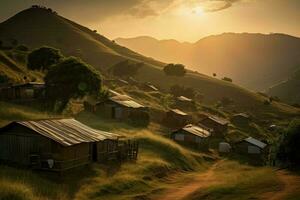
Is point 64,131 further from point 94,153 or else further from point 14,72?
point 14,72

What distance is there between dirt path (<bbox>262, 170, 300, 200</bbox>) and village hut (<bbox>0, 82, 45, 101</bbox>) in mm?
45976

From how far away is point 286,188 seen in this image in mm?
33938

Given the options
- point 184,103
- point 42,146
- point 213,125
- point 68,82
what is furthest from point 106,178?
point 184,103

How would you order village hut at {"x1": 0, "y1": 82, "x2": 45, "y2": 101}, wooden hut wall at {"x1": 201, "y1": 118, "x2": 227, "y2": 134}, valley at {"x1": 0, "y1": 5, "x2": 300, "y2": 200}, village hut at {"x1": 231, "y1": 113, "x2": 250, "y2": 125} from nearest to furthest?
valley at {"x1": 0, "y1": 5, "x2": 300, "y2": 200} < village hut at {"x1": 0, "y1": 82, "x2": 45, "y2": 101} < wooden hut wall at {"x1": 201, "y1": 118, "x2": 227, "y2": 134} < village hut at {"x1": 231, "y1": 113, "x2": 250, "y2": 125}

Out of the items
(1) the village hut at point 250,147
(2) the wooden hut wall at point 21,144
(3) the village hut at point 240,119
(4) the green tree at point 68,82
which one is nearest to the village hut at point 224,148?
(1) the village hut at point 250,147

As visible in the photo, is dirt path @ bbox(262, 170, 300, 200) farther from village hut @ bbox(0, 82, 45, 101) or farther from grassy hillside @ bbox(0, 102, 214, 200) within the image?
village hut @ bbox(0, 82, 45, 101)

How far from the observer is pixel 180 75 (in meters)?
177

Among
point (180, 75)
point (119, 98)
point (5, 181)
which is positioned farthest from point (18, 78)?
point (180, 75)

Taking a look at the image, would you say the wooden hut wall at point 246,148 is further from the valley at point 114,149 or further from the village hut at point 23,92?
the village hut at point 23,92

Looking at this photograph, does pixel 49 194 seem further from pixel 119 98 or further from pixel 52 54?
pixel 52 54

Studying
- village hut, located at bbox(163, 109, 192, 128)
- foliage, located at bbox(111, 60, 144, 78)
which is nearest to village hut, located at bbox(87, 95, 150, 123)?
village hut, located at bbox(163, 109, 192, 128)

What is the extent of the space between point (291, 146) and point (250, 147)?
90.4ft

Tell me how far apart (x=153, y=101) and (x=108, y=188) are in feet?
243

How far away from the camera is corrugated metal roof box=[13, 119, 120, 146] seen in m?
38.2
